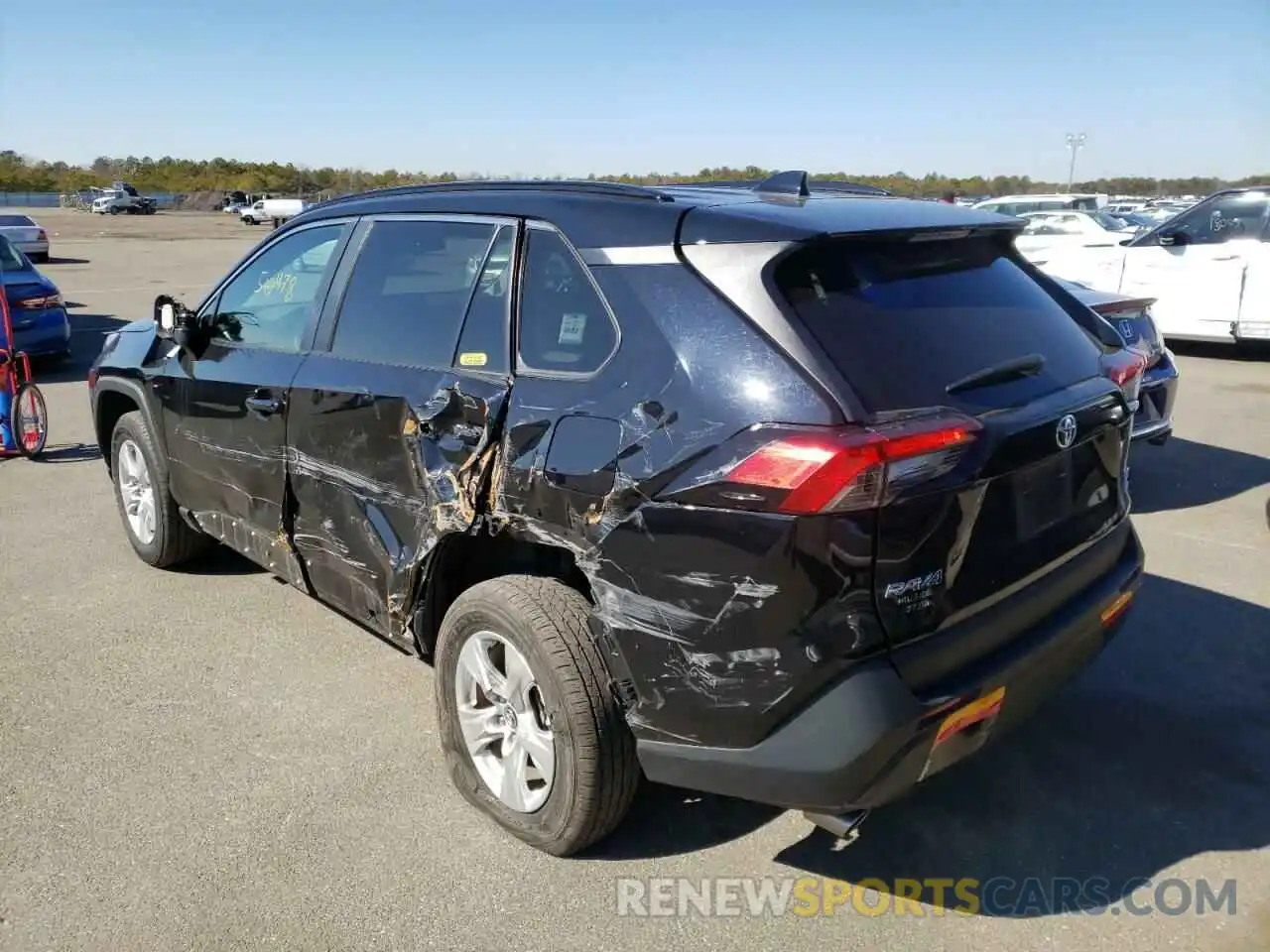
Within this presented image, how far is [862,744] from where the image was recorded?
7.52ft

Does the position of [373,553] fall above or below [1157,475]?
above

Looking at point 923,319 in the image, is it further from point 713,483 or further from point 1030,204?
point 1030,204

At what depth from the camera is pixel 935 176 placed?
65562 millimetres

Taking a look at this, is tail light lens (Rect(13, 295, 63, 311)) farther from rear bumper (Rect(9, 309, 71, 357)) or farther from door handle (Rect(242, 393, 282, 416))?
door handle (Rect(242, 393, 282, 416))

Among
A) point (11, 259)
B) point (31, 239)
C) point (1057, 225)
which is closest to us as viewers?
point (11, 259)

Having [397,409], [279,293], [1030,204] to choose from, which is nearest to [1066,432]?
[397,409]

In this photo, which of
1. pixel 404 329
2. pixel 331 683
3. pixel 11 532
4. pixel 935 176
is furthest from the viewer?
pixel 935 176

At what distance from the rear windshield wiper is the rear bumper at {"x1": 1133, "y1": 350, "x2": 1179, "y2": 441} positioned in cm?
351

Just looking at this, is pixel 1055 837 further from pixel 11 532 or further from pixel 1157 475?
pixel 11 532

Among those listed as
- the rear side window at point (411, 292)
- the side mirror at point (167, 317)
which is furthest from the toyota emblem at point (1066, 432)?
the side mirror at point (167, 317)

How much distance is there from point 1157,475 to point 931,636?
17.3 feet

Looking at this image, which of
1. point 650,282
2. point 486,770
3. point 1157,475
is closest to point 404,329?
point 650,282

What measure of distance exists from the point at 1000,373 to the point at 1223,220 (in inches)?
401

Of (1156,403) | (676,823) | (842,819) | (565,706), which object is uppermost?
(1156,403)
